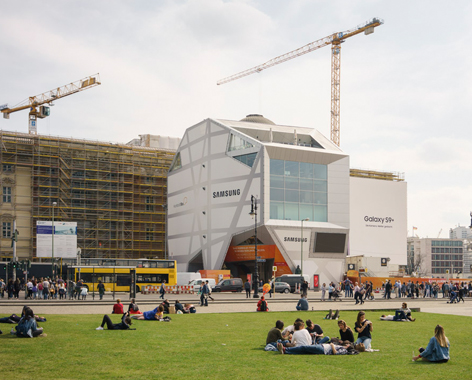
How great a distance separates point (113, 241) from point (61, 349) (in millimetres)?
72299

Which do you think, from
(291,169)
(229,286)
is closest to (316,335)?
(229,286)

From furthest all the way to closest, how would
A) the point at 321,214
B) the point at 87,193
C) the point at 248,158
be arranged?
1. the point at 87,193
2. the point at 321,214
3. the point at 248,158

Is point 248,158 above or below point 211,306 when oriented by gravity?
above

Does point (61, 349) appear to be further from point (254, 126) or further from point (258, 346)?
point (254, 126)

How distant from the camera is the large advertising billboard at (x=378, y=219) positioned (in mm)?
89125

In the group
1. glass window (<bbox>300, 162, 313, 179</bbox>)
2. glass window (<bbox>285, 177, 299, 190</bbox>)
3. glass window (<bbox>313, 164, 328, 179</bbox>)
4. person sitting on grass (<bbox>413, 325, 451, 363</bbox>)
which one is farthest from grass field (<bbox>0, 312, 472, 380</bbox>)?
glass window (<bbox>313, 164, 328, 179</bbox>)

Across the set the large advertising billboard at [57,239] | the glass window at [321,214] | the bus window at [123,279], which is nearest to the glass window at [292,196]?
the glass window at [321,214]

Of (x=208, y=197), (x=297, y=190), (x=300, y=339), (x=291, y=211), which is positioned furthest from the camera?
(x=208, y=197)

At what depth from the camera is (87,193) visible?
83062 millimetres

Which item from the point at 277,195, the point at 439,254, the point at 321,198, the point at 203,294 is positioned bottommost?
the point at 439,254

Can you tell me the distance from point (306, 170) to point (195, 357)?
61.2m

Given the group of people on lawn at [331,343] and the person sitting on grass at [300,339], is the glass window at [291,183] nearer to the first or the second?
the group of people on lawn at [331,343]

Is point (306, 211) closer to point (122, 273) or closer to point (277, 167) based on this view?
point (277, 167)

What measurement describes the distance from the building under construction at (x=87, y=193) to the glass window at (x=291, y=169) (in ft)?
86.5
